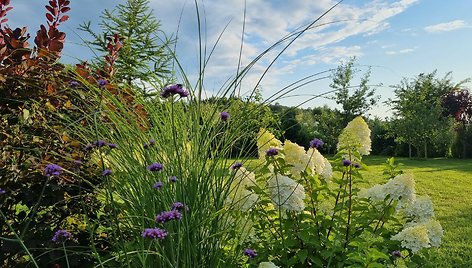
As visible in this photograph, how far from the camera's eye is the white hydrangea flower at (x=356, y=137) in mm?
2443

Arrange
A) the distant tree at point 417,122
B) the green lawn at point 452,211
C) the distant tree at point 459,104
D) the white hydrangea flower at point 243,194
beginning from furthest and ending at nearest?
the distant tree at point 459,104
the distant tree at point 417,122
the green lawn at point 452,211
the white hydrangea flower at point 243,194

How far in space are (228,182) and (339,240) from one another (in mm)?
705

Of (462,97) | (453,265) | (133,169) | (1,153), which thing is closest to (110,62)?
(1,153)

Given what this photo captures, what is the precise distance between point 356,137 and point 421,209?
0.63 metres

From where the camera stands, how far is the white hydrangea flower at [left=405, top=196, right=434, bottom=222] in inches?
102

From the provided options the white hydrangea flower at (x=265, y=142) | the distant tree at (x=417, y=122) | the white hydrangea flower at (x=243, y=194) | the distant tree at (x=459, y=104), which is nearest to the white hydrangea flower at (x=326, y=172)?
the white hydrangea flower at (x=265, y=142)

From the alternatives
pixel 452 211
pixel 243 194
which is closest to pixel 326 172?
pixel 243 194

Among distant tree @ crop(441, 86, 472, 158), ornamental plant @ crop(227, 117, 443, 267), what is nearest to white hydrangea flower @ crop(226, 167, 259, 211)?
ornamental plant @ crop(227, 117, 443, 267)

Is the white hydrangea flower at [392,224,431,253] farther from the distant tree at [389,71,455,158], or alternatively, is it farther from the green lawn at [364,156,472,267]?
the distant tree at [389,71,455,158]

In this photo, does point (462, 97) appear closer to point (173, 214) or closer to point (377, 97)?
point (377, 97)

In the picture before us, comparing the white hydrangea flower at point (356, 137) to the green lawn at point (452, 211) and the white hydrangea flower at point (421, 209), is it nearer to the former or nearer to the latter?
the green lawn at point (452, 211)

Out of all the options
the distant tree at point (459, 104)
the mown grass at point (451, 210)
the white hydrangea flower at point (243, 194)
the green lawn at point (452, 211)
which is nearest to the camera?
the white hydrangea flower at point (243, 194)

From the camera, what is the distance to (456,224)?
18.9 ft

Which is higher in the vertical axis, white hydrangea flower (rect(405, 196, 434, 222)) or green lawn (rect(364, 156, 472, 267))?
white hydrangea flower (rect(405, 196, 434, 222))
